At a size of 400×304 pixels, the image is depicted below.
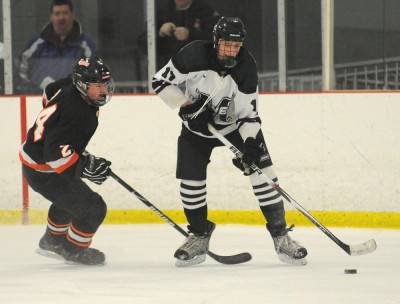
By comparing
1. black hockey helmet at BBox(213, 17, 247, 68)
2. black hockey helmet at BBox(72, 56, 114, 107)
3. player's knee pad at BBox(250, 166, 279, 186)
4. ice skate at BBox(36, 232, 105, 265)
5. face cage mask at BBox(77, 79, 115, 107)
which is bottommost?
ice skate at BBox(36, 232, 105, 265)

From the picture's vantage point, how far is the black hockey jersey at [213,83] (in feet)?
15.0

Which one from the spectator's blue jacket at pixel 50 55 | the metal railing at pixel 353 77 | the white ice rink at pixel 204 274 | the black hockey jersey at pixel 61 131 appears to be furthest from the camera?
the spectator's blue jacket at pixel 50 55

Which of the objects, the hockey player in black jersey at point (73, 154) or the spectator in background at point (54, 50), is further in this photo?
the spectator in background at point (54, 50)

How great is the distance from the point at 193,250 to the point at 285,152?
4.74 feet

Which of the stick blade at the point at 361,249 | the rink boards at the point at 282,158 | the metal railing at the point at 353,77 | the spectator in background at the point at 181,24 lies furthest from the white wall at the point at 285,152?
the stick blade at the point at 361,249

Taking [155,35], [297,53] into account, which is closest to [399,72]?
[297,53]

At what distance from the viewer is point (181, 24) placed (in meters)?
6.29

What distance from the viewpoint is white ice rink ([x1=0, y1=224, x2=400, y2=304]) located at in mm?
3900

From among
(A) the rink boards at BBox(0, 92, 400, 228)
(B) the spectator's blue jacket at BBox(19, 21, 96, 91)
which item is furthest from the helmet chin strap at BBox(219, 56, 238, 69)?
(B) the spectator's blue jacket at BBox(19, 21, 96, 91)

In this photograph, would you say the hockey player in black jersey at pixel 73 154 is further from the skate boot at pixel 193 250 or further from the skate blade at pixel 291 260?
the skate blade at pixel 291 260

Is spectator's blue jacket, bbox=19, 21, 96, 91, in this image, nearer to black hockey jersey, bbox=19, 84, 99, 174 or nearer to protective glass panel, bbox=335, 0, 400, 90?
protective glass panel, bbox=335, 0, 400, 90

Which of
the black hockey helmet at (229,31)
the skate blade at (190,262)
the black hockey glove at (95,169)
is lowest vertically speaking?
the skate blade at (190,262)

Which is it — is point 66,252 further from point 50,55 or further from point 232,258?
point 50,55

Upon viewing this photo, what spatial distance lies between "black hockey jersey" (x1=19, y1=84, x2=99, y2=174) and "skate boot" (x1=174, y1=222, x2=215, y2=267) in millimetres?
607
